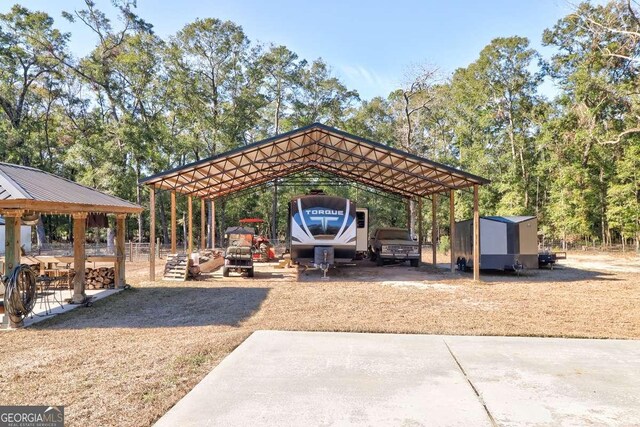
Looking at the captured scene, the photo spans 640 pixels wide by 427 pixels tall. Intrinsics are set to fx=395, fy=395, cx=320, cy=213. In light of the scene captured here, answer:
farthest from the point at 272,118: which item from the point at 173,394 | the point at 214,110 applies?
the point at 173,394

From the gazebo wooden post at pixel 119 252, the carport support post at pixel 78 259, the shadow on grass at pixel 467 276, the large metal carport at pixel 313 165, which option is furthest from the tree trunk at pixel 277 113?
the carport support post at pixel 78 259

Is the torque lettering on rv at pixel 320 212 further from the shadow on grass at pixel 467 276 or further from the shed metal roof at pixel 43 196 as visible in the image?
the shed metal roof at pixel 43 196

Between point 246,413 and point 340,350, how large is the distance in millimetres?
2185

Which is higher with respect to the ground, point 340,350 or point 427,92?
point 427,92

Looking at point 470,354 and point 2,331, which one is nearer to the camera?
point 470,354

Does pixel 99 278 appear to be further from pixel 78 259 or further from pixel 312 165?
pixel 312 165

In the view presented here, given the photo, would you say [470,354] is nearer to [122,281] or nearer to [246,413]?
[246,413]

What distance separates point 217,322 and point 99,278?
20.1ft

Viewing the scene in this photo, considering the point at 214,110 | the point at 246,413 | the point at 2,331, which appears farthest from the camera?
the point at 214,110

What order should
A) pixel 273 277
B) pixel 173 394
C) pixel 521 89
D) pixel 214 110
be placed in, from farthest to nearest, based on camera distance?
pixel 521 89
pixel 214 110
pixel 273 277
pixel 173 394

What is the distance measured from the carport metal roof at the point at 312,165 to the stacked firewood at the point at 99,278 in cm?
348

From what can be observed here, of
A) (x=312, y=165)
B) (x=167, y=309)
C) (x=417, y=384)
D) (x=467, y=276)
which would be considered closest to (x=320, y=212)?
(x=467, y=276)

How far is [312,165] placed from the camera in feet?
66.5

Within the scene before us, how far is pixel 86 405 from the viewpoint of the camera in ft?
12.3
